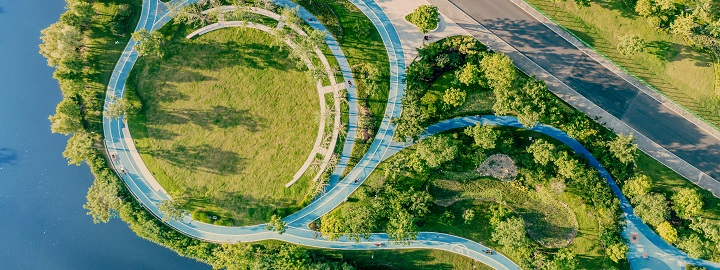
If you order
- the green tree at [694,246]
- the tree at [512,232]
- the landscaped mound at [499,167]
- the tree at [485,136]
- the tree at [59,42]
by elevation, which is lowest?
the green tree at [694,246]

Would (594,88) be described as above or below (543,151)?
above

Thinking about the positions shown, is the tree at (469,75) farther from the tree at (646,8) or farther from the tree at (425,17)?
the tree at (646,8)

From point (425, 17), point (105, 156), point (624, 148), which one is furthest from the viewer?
point (105, 156)

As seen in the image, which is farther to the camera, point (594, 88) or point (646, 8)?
point (594, 88)

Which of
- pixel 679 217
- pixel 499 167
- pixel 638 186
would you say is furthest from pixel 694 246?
pixel 499 167

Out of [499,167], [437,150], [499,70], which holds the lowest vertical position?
[499,167]

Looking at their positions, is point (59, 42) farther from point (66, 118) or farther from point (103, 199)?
point (103, 199)

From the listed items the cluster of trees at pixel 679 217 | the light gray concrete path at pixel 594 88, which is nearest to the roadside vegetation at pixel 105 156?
the cluster of trees at pixel 679 217

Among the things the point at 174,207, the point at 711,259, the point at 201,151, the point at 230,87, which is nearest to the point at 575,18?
the point at 711,259
